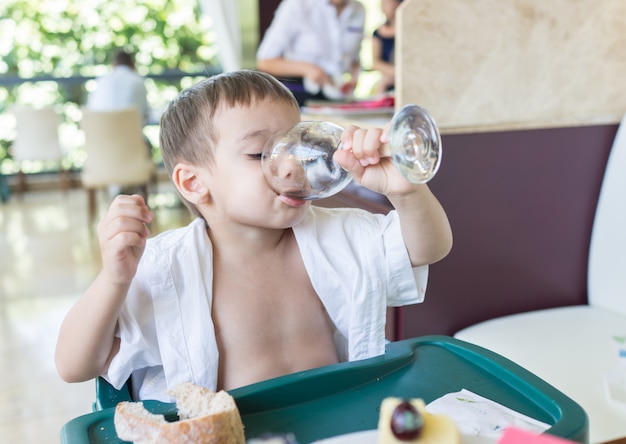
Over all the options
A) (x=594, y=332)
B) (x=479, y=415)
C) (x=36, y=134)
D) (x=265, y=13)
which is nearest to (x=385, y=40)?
(x=265, y=13)

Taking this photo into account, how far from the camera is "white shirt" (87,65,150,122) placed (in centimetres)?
515

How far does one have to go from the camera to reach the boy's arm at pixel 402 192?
0.90 meters

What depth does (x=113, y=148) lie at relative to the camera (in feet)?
15.8

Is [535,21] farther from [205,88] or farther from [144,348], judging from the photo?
[144,348]

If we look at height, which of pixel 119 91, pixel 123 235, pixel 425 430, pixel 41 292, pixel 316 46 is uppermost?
pixel 316 46

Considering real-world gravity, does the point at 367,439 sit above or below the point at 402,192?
below

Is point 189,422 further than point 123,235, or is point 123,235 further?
point 123,235

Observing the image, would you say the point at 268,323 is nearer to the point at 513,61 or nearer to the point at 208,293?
the point at 208,293

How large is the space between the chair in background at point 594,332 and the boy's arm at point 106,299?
824 mm

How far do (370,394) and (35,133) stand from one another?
5515mm

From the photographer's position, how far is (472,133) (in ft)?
5.59

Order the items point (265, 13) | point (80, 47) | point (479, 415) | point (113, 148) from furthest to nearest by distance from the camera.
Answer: point (80, 47)
point (113, 148)
point (265, 13)
point (479, 415)

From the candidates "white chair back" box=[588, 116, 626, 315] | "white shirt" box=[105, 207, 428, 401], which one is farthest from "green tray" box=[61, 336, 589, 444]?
"white chair back" box=[588, 116, 626, 315]

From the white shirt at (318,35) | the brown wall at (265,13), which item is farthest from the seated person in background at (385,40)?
the brown wall at (265,13)
